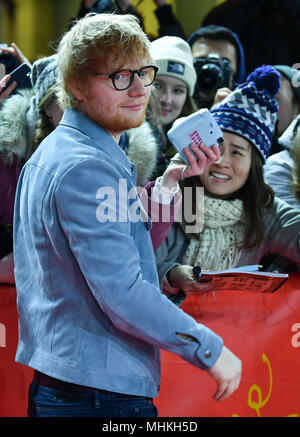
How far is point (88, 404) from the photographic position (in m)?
1.40

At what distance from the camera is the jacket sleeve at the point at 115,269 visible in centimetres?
129

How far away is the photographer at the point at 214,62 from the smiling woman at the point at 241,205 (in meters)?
0.73

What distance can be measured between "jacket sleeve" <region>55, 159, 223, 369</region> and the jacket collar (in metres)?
0.10

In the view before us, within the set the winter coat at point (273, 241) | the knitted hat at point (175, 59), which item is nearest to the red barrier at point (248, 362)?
the winter coat at point (273, 241)

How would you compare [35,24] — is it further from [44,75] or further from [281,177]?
[281,177]

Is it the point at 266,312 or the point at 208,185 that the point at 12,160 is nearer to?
the point at 208,185

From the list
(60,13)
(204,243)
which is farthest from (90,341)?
(60,13)

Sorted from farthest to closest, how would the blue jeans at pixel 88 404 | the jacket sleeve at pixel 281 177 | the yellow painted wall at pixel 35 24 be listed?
the yellow painted wall at pixel 35 24 < the jacket sleeve at pixel 281 177 < the blue jeans at pixel 88 404

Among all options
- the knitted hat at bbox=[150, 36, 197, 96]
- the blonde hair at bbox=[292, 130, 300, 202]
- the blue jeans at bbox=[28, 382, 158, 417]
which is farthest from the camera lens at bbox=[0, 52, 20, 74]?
the blue jeans at bbox=[28, 382, 158, 417]

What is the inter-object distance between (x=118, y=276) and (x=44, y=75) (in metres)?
1.45

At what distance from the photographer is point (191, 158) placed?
6.57 ft

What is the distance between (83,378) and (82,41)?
0.78m

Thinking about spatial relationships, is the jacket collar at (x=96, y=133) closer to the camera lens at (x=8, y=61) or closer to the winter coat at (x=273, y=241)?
the winter coat at (x=273, y=241)

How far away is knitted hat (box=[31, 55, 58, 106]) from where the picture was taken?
8.05 ft
